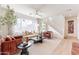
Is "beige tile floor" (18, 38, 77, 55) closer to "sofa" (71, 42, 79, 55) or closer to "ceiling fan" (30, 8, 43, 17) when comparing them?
"sofa" (71, 42, 79, 55)

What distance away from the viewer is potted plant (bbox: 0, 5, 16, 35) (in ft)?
7.04

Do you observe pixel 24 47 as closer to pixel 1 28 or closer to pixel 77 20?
pixel 1 28

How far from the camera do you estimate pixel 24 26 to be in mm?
2260

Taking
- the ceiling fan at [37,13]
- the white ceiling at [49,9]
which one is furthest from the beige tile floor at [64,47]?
the ceiling fan at [37,13]

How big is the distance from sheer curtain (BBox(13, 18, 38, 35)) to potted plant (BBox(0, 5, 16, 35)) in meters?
0.08

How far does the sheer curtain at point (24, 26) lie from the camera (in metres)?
2.21

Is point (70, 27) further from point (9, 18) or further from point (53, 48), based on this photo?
point (9, 18)

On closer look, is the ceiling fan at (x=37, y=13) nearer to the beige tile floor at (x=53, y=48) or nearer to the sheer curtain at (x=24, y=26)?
the sheer curtain at (x=24, y=26)

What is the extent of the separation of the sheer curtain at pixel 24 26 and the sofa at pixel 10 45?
13 centimetres

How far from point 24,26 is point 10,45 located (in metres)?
0.44

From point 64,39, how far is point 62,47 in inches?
6.3

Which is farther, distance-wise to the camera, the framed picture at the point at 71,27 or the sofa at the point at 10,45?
the framed picture at the point at 71,27

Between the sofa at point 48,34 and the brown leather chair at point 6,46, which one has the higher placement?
the sofa at point 48,34

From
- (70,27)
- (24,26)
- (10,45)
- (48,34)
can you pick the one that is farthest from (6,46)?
(70,27)
